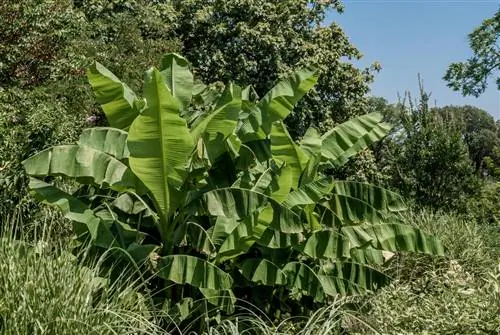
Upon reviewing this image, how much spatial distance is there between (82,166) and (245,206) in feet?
5.78

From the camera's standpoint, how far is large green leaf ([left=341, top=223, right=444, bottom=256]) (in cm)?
703

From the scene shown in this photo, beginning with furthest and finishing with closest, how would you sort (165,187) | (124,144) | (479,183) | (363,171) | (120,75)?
1. (363,171)
2. (479,183)
3. (120,75)
4. (124,144)
5. (165,187)

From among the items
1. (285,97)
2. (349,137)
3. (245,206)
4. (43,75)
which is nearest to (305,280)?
(245,206)

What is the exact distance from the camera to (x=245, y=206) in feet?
19.7

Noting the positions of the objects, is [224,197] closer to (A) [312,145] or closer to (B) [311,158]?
(B) [311,158]

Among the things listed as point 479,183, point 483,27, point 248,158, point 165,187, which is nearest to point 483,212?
point 479,183

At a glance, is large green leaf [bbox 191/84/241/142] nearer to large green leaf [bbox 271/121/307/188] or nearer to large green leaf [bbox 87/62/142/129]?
large green leaf [bbox 271/121/307/188]

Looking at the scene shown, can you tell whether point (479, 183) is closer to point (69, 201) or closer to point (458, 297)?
point (458, 297)

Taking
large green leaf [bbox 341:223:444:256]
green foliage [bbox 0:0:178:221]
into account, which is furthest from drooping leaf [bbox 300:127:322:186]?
green foliage [bbox 0:0:178:221]

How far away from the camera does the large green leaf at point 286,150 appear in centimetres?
658

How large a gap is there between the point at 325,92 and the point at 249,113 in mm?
15685

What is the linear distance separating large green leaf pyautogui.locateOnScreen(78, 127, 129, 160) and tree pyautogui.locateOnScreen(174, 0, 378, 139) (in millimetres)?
13594

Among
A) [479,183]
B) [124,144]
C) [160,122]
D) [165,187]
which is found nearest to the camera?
[160,122]

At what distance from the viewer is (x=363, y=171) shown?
22141 millimetres
